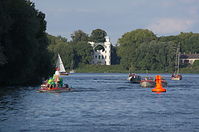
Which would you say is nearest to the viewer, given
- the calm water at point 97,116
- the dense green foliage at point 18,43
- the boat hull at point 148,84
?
the calm water at point 97,116

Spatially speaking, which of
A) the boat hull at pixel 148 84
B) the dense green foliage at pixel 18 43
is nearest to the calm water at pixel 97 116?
the dense green foliage at pixel 18 43

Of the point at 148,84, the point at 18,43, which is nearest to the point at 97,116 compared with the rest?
the point at 18,43

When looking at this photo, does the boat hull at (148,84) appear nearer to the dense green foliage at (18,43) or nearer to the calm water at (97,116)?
the dense green foliage at (18,43)

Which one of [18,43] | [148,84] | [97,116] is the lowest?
[97,116]

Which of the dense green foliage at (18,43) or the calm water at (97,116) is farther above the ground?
the dense green foliage at (18,43)

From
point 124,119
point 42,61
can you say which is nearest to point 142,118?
point 124,119

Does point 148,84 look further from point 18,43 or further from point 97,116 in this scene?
point 97,116

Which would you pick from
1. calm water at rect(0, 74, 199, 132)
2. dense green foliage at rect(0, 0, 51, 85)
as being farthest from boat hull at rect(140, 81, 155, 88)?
calm water at rect(0, 74, 199, 132)

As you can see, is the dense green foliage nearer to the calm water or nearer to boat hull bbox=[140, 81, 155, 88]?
the calm water

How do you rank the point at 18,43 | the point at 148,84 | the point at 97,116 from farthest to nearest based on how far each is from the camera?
the point at 148,84
the point at 18,43
the point at 97,116

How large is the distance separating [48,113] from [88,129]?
10.7 m

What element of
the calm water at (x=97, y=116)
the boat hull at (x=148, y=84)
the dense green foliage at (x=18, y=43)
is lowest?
the calm water at (x=97, y=116)

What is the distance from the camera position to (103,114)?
1953 inches

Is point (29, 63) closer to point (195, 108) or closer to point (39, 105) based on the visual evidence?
point (39, 105)
